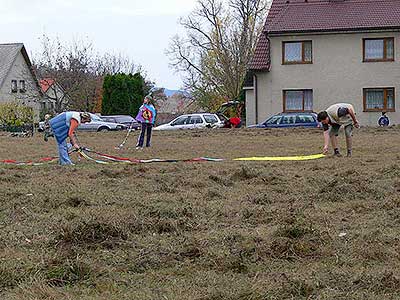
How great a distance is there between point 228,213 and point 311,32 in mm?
32565

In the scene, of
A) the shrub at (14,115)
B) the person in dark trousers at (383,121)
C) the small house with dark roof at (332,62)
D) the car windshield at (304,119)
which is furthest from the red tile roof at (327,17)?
the shrub at (14,115)

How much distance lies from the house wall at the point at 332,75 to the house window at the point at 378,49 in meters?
0.28

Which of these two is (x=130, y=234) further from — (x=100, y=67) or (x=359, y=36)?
(x=100, y=67)

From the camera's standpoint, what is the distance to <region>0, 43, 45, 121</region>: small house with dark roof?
68250 mm

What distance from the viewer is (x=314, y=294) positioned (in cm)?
534

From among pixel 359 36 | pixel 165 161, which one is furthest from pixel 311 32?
pixel 165 161

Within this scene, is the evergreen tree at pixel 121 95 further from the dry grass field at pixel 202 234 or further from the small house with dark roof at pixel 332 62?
the dry grass field at pixel 202 234

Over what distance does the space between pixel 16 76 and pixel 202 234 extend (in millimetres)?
64820

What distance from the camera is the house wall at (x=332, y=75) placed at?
40.2 m

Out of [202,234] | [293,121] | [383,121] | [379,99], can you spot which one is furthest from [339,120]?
[379,99]

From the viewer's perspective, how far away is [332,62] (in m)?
40.8

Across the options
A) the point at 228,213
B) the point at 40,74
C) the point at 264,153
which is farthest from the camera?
the point at 40,74

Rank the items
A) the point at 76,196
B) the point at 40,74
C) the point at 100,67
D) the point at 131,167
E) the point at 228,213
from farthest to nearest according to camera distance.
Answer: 1. the point at 100,67
2. the point at 40,74
3. the point at 131,167
4. the point at 76,196
5. the point at 228,213

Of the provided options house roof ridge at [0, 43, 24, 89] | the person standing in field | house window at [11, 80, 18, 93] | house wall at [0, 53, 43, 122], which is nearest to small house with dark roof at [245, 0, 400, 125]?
the person standing in field
